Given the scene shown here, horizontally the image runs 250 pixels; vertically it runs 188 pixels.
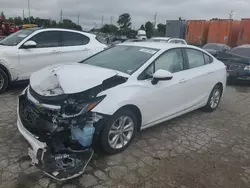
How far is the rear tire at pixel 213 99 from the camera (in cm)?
542

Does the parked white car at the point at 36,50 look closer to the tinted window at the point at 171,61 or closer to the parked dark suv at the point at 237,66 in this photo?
the tinted window at the point at 171,61

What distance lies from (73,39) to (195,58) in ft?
12.0

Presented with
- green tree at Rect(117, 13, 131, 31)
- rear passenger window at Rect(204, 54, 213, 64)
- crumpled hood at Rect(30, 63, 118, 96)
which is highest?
green tree at Rect(117, 13, 131, 31)

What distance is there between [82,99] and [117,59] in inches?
54.7

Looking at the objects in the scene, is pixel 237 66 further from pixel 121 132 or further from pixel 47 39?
pixel 121 132

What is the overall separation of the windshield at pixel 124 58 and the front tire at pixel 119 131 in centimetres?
69

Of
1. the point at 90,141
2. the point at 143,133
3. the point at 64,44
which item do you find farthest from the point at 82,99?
the point at 64,44

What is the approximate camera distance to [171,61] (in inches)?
169

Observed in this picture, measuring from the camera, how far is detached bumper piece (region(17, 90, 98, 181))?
8.85 ft

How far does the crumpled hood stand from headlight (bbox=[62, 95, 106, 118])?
0.15 m

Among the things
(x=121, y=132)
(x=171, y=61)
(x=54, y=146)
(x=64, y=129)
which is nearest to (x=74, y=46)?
(x=171, y=61)

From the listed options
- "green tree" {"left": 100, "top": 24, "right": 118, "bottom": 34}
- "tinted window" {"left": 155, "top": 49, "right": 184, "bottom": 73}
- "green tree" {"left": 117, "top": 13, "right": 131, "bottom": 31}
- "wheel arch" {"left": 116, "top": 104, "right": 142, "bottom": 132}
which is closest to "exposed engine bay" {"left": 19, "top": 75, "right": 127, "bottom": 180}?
"wheel arch" {"left": 116, "top": 104, "right": 142, "bottom": 132}

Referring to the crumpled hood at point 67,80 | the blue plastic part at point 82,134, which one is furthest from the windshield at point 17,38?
the blue plastic part at point 82,134

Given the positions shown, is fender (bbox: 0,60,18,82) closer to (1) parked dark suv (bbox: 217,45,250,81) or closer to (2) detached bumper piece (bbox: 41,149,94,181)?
(2) detached bumper piece (bbox: 41,149,94,181)
